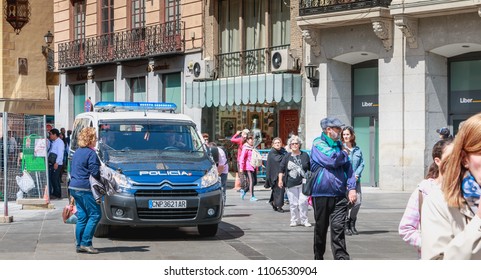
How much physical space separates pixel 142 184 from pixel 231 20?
20.3 metres

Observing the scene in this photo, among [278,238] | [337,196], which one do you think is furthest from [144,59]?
[337,196]

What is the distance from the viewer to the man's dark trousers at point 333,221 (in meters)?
11.0

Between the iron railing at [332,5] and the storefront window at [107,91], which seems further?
the storefront window at [107,91]

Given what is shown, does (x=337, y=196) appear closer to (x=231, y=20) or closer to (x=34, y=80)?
(x=231, y=20)

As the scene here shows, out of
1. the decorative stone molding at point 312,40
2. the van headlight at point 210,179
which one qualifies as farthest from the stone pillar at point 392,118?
the van headlight at point 210,179

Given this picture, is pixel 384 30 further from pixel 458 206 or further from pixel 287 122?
pixel 458 206

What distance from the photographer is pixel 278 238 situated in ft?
49.7

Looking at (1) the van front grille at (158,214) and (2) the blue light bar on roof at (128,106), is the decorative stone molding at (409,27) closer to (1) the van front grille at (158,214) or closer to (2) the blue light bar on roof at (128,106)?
(2) the blue light bar on roof at (128,106)

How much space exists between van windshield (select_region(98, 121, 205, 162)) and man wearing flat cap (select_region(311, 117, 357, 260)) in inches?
181

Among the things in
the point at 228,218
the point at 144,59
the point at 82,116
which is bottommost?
the point at 228,218

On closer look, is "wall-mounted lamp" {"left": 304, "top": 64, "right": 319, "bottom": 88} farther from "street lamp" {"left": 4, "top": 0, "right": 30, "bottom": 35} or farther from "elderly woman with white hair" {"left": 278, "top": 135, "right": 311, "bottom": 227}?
"elderly woman with white hair" {"left": 278, "top": 135, "right": 311, "bottom": 227}

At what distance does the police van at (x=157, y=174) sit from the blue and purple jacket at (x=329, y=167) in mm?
3584

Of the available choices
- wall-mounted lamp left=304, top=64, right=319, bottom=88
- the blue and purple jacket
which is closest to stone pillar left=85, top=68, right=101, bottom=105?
wall-mounted lamp left=304, top=64, right=319, bottom=88

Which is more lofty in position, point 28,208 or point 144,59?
point 144,59
